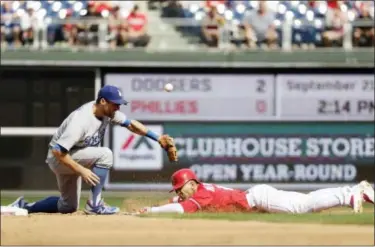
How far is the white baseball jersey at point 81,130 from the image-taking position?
35.0ft

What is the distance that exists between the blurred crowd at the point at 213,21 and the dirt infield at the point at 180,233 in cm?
1217

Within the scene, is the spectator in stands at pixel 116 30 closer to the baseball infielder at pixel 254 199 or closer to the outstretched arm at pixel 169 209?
the baseball infielder at pixel 254 199

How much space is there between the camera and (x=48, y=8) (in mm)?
22562

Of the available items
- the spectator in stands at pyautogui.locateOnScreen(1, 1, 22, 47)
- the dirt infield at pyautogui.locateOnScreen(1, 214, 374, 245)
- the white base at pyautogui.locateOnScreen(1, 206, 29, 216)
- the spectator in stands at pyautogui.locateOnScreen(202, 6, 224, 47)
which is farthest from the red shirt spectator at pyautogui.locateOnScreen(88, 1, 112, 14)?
the dirt infield at pyautogui.locateOnScreen(1, 214, 374, 245)

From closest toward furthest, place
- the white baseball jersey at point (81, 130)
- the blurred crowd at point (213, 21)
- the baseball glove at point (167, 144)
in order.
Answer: the white baseball jersey at point (81, 130) < the baseball glove at point (167, 144) < the blurred crowd at point (213, 21)

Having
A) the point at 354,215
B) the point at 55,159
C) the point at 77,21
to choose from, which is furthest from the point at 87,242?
the point at 77,21

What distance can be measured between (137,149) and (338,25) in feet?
15.5

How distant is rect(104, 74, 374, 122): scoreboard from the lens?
2230 centimetres

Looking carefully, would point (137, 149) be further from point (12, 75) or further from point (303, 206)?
point (303, 206)

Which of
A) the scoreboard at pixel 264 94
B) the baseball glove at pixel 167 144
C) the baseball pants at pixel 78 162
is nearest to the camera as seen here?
the baseball pants at pixel 78 162

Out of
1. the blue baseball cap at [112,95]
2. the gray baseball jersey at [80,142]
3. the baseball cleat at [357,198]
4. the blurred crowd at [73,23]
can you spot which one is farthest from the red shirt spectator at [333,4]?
the blue baseball cap at [112,95]

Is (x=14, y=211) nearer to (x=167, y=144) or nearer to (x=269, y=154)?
(x=167, y=144)

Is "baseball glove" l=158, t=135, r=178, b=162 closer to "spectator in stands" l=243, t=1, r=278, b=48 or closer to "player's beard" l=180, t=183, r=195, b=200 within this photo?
"player's beard" l=180, t=183, r=195, b=200

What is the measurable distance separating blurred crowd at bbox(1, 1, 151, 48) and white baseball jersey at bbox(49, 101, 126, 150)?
10.8 meters
